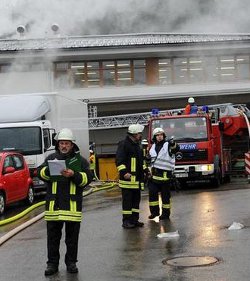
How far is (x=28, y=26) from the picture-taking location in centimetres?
1691

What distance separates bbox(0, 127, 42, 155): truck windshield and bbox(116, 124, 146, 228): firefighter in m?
7.41

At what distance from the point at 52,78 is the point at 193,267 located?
2562 cm

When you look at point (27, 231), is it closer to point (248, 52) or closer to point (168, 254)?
point (168, 254)

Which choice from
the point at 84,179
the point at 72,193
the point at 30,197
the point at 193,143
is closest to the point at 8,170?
the point at 30,197

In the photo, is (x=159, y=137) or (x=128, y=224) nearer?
(x=128, y=224)

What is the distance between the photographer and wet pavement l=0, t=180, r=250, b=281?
6754 mm

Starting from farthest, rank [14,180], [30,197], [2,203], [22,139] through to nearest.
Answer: [22,139], [30,197], [14,180], [2,203]

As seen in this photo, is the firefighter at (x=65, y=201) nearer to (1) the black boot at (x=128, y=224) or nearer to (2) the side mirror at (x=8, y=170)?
(1) the black boot at (x=128, y=224)

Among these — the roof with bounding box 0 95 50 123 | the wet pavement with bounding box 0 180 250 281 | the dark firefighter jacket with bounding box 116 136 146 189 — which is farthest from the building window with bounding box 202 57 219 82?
the dark firefighter jacket with bounding box 116 136 146 189

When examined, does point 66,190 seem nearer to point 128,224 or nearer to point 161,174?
point 128,224

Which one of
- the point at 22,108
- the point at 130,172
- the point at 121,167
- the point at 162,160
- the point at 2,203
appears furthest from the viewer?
the point at 22,108

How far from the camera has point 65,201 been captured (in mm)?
6961

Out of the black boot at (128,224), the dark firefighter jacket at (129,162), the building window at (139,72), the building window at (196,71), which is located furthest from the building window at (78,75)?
the black boot at (128,224)

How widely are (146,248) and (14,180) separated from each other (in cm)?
710
